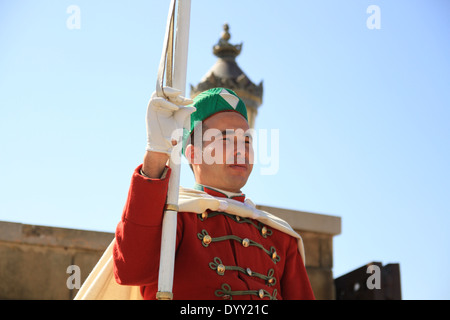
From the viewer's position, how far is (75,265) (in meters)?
4.76

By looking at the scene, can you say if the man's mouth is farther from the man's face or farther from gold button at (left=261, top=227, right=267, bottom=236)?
gold button at (left=261, top=227, right=267, bottom=236)

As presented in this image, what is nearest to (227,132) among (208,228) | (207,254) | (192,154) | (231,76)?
(192,154)

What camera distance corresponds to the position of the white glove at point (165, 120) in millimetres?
2660

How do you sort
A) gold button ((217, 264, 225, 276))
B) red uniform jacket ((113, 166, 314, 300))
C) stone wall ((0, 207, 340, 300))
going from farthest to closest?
1. stone wall ((0, 207, 340, 300))
2. gold button ((217, 264, 225, 276))
3. red uniform jacket ((113, 166, 314, 300))

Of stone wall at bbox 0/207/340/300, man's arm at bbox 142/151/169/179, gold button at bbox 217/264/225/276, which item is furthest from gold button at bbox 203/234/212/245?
stone wall at bbox 0/207/340/300

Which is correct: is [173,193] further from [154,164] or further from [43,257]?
[43,257]

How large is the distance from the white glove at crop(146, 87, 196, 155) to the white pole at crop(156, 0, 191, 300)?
2.9 inches

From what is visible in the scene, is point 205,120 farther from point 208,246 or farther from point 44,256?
point 44,256

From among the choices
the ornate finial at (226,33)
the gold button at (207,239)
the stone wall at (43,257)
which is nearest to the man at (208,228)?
the gold button at (207,239)

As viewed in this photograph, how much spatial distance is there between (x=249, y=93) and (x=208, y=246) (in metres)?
6.77

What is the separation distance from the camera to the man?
271 cm

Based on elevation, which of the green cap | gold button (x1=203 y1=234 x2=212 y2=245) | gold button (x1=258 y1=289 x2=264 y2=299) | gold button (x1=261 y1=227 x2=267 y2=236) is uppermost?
the green cap

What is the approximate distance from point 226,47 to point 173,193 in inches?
291
